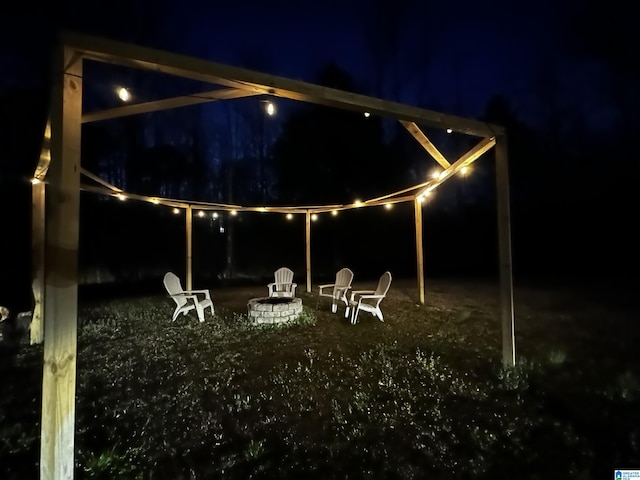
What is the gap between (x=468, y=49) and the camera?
16344 mm

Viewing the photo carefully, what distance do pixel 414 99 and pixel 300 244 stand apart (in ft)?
36.5

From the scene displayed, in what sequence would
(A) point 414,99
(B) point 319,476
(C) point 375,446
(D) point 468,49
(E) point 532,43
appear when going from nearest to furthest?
(B) point 319,476 → (C) point 375,446 → (E) point 532,43 → (D) point 468,49 → (A) point 414,99

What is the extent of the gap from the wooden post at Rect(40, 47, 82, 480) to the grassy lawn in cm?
47

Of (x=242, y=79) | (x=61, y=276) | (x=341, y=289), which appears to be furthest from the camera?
(x=341, y=289)

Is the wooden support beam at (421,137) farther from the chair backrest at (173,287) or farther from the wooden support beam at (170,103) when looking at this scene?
the chair backrest at (173,287)

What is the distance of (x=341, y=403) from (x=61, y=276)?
216cm

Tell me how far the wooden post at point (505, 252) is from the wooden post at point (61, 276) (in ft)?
11.2

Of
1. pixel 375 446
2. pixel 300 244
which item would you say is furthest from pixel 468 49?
pixel 375 446

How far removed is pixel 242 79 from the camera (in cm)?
217

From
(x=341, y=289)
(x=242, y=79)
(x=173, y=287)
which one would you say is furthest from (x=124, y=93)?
(x=341, y=289)

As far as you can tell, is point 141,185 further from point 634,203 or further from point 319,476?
point 634,203

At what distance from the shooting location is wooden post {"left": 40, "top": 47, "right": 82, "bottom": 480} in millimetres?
1533

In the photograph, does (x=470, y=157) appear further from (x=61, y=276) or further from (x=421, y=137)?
(x=61, y=276)

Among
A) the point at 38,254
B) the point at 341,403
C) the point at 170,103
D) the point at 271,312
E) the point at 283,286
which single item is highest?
the point at 170,103
